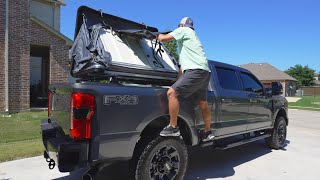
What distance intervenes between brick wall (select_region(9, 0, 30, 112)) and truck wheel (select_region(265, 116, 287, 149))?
8.96m

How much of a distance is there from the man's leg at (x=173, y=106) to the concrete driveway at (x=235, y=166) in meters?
1.32

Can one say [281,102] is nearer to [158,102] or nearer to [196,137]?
[196,137]

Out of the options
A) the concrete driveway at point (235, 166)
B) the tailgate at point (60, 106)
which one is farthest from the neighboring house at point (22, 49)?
the tailgate at point (60, 106)

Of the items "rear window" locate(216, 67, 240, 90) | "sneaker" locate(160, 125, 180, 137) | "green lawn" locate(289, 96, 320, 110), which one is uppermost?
"rear window" locate(216, 67, 240, 90)

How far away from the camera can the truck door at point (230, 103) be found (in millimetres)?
6137

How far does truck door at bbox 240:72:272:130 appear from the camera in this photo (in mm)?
7148

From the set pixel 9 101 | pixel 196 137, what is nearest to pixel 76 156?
pixel 196 137

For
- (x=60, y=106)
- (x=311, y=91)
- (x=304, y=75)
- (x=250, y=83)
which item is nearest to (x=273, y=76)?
(x=311, y=91)

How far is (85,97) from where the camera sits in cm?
404

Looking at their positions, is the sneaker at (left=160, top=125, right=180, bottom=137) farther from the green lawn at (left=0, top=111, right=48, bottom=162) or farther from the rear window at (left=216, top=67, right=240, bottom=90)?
the green lawn at (left=0, top=111, right=48, bottom=162)

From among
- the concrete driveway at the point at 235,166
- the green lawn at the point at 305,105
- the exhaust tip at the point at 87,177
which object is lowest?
the green lawn at the point at 305,105

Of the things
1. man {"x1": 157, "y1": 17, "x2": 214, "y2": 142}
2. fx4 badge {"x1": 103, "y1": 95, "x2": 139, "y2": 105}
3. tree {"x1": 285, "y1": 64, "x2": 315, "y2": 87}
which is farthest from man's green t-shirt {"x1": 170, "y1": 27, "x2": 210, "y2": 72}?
tree {"x1": 285, "y1": 64, "x2": 315, "y2": 87}

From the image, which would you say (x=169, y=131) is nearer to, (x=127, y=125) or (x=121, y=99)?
(x=127, y=125)

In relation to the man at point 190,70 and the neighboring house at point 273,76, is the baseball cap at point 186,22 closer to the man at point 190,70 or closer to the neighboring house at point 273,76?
the man at point 190,70
